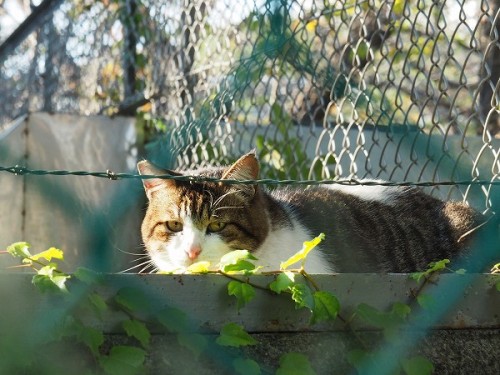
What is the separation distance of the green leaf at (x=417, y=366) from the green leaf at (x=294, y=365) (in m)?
0.22

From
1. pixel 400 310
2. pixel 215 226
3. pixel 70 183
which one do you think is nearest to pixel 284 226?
pixel 215 226

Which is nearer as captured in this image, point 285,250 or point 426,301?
point 426,301

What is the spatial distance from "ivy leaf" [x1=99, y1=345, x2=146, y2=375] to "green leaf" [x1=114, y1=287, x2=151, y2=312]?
0.09 metres

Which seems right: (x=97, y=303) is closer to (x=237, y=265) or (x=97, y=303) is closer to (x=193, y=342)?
(x=193, y=342)

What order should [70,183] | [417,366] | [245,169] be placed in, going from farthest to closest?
[70,183]
[245,169]
[417,366]

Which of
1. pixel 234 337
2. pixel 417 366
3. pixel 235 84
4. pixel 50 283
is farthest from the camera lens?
pixel 235 84

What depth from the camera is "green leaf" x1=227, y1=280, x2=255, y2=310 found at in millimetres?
1818

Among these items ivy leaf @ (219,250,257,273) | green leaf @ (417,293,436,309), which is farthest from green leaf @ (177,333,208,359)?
green leaf @ (417,293,436,309)

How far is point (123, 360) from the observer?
1.71 metres

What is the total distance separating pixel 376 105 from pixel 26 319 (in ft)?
7.57

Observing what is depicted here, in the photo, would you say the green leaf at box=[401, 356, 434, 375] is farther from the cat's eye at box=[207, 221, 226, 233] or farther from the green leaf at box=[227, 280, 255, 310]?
the cat's eye at box=[207, 221, 226, 233]

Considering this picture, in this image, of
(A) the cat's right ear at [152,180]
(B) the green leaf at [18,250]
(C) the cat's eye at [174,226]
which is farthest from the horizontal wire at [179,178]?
(C) the cat's eye at [174,226]

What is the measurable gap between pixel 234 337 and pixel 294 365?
148 mm

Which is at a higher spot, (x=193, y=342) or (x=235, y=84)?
(x=235, y=84)
